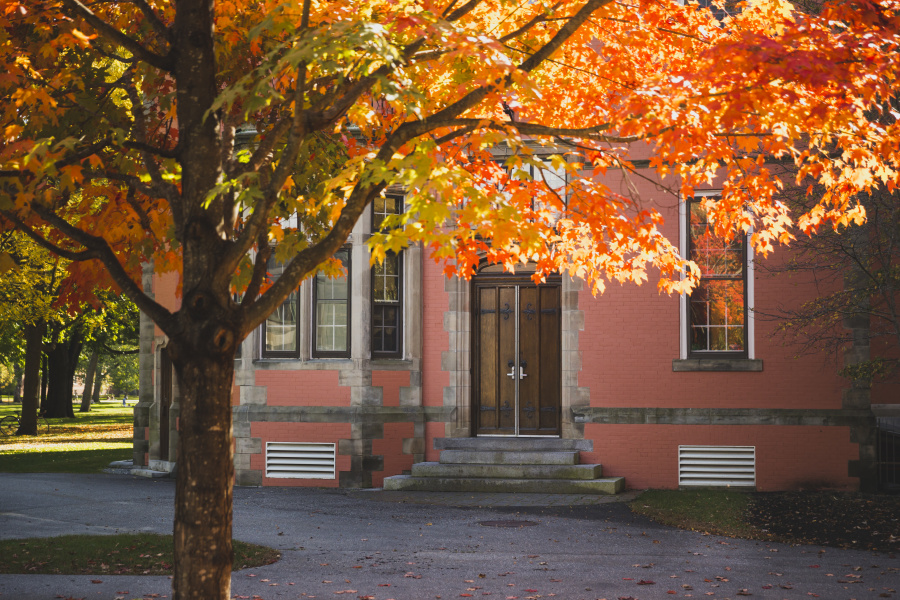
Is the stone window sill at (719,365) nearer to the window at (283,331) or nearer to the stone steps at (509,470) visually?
the stone steps at (509,470)

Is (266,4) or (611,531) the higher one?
(266,4)

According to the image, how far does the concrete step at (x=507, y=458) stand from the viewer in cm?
1334

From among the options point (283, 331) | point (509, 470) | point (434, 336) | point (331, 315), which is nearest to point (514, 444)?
point (509, 470)

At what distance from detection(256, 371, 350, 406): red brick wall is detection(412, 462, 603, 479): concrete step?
5.61ft

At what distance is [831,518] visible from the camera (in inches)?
413

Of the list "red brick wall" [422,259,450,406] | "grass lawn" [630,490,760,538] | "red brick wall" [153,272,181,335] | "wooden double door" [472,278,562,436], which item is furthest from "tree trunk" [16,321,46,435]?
"grass lawn" [630,490,760,538]

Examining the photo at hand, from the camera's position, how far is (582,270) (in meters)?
8.21

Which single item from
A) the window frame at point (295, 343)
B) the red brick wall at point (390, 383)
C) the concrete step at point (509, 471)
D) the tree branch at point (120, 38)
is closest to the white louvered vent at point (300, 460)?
the red brick wall at point (390, 383)

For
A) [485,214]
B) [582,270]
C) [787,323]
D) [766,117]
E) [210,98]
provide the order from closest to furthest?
[485,214], [210,98], [766,117], [582,270], [787,323]

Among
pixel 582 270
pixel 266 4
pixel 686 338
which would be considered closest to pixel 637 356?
pixel 686 338

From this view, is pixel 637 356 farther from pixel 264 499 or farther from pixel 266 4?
pixel 266 4

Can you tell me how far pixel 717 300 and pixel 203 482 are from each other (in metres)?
10.2

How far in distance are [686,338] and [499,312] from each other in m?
2.93

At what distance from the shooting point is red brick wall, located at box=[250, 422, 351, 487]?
14.1 meters
